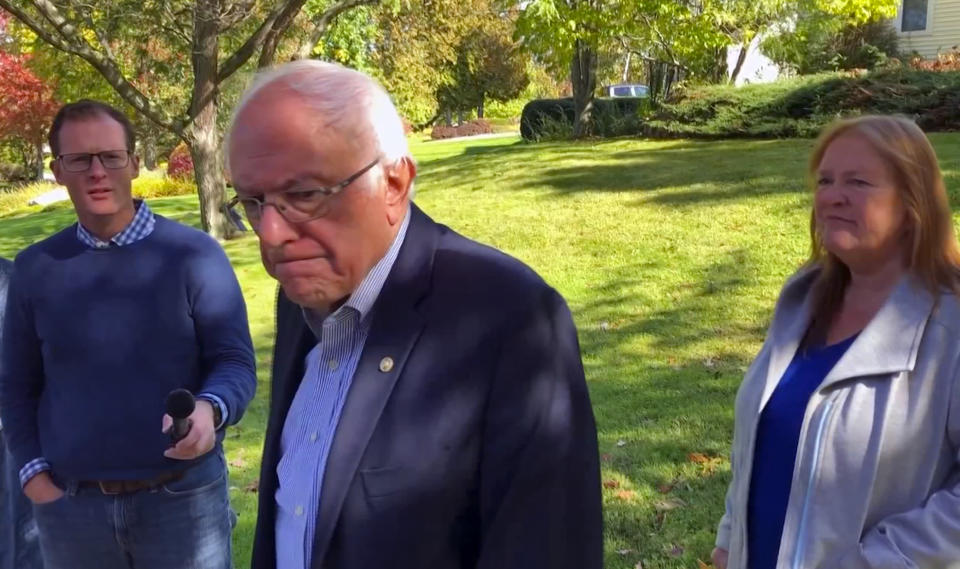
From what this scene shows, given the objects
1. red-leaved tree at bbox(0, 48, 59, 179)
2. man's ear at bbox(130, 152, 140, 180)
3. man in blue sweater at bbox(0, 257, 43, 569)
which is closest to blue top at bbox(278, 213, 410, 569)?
man's ear at bbox(130, 152, 140, 180)

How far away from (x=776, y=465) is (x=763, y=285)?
5691mm

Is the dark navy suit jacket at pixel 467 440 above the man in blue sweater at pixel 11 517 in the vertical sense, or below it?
above

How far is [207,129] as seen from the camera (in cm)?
1291

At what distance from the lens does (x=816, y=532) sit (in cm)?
220

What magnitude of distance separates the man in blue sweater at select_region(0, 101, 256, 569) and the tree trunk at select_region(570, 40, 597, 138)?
1837cm

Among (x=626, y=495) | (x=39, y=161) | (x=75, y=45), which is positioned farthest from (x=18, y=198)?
(x=626, y=495)

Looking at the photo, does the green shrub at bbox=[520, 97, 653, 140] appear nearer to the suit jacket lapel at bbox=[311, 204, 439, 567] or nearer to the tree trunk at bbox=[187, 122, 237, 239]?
the tree trunk at bbox=[187, 122, 237, 239]

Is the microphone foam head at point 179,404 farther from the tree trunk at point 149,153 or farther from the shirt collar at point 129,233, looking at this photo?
the tree trunk at point 149,153

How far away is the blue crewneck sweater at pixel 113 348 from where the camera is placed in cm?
274

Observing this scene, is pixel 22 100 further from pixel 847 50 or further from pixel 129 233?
pixel 129 233

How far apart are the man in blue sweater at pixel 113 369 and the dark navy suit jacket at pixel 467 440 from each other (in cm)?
127

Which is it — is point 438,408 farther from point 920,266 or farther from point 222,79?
point 222,79

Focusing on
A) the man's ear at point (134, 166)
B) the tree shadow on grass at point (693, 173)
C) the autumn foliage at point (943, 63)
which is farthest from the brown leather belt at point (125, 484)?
the autumn foliage at point (943, 63)

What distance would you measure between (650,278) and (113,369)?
649cm
